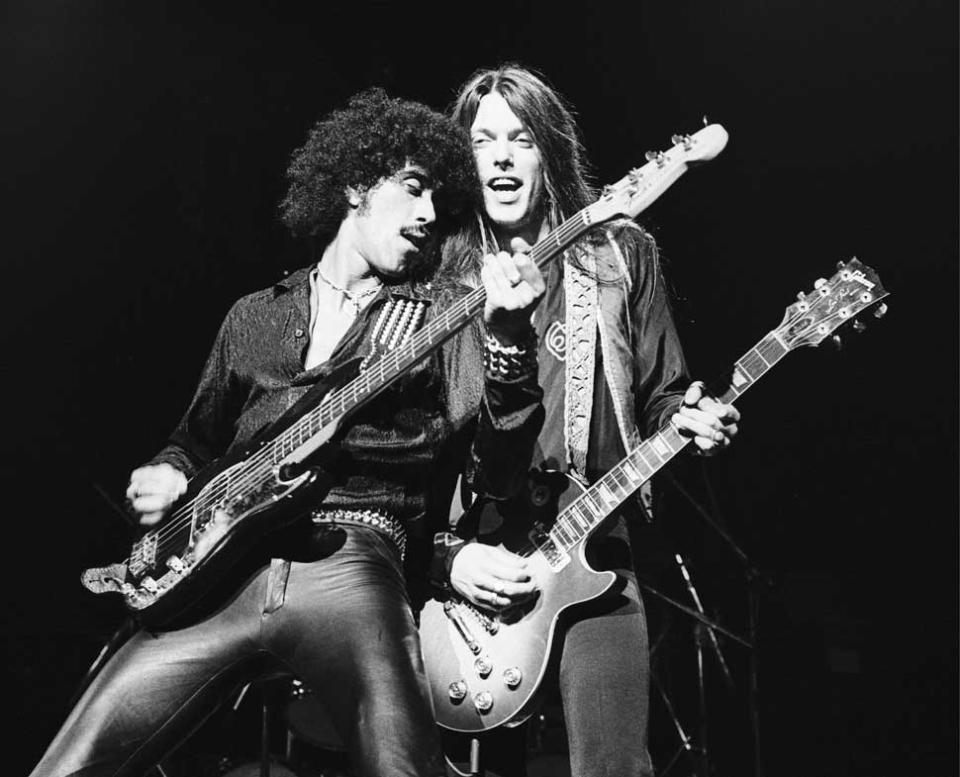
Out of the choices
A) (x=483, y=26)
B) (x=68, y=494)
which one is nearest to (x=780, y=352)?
(x=483, y=26)

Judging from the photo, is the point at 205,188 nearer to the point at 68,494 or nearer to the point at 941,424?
the point at 68,494

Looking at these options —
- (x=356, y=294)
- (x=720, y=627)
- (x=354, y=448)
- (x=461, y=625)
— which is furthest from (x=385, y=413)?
(x=720, y=627)

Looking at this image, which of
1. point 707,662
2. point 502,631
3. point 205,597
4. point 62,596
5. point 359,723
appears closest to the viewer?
point 359,723

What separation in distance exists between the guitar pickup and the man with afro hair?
0.40 ft

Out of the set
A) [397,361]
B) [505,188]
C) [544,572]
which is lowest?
[544,572]

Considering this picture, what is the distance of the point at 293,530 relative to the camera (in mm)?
2266

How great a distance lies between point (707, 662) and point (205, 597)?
9.74 feet

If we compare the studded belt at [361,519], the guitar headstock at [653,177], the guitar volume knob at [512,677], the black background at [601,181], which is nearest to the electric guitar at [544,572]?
the guitar volume knob at [512,677]

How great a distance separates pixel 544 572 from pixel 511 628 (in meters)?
0.17

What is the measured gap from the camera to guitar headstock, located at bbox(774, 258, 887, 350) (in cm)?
281

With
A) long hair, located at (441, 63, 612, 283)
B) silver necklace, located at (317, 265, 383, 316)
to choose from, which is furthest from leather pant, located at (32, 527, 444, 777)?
long hair, located at (441, 63, 612, 283)

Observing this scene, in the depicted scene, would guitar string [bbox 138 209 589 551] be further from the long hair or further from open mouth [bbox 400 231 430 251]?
the long hair

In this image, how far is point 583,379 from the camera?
113 inches

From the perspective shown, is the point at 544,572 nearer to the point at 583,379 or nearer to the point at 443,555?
the point at 443,555
